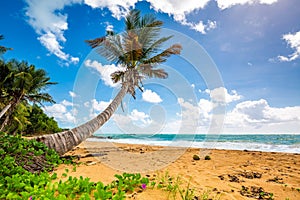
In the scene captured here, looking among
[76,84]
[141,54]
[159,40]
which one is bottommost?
[76,84]

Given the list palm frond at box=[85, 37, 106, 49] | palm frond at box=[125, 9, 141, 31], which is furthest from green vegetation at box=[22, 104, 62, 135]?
palm frond at box=[125, 9, 141, 31]

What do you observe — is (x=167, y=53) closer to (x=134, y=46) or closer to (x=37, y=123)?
(x=134, y=46)

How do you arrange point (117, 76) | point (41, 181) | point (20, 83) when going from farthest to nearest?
point (20, 83) → point (117, 76) → point (41, 181)

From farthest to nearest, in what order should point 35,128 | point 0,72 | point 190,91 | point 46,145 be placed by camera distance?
point 35,128 < point 0,72 < point 190,91 < point 46,145

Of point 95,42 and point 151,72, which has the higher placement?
point 95,42

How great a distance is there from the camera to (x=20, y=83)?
17.7 meters

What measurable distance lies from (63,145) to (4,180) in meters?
2.68

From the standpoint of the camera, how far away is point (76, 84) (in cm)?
841

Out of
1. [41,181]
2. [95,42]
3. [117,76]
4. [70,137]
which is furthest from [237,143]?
[41,181]

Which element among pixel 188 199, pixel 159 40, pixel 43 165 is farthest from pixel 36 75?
pixel 188 199

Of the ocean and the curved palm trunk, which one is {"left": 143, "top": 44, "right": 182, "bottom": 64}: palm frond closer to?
the curved palm trunk

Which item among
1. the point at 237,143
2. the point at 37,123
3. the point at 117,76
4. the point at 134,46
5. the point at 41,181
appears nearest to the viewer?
the point at 41,181

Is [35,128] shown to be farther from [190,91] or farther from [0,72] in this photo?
[190,91]

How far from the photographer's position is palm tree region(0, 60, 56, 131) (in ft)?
57.4
